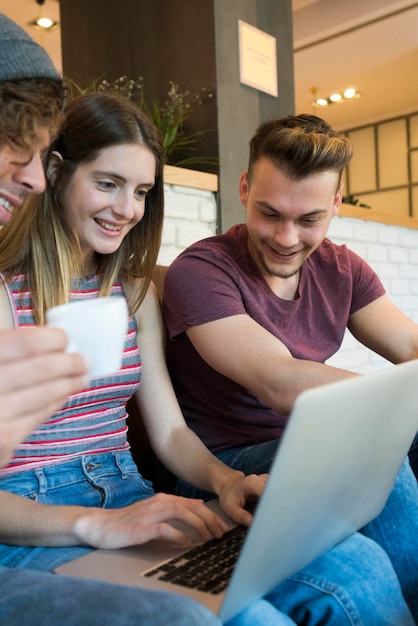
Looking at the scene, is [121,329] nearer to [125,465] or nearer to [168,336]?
[125,465]

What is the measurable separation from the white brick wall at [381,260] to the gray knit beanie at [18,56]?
2.05 meters

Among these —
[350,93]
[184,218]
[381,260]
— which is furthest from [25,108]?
[350,93]

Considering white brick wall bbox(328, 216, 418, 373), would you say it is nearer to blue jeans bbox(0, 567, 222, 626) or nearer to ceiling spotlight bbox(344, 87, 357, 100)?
blue jeans bbox(0, 567, 222, 626)

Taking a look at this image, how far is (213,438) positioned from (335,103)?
565 centimetres

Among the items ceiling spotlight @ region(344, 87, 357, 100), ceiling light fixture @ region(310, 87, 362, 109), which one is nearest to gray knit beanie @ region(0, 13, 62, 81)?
ceiling light fixture @ region(310, 87, 362, 109)

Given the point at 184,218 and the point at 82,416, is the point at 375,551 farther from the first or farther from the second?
the point at 184,218

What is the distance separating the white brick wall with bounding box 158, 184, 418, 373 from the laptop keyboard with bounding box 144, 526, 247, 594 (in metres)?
1.35

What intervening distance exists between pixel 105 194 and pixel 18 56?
0.40m

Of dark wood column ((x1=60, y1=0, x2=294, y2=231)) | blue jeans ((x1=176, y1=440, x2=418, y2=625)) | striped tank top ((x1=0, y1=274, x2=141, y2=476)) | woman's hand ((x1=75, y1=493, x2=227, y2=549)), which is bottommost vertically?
blue jeans ((x1=176, y1=440, x2=418, y2=625))

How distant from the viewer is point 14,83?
0.77m

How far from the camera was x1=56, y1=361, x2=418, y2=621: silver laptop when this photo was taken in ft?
1.96

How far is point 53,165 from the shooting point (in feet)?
3.83

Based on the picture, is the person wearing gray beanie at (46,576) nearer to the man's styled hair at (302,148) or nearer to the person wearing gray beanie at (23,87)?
the person wearing gray beanie at (23,87)

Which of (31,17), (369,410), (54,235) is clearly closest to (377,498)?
(369,410)
